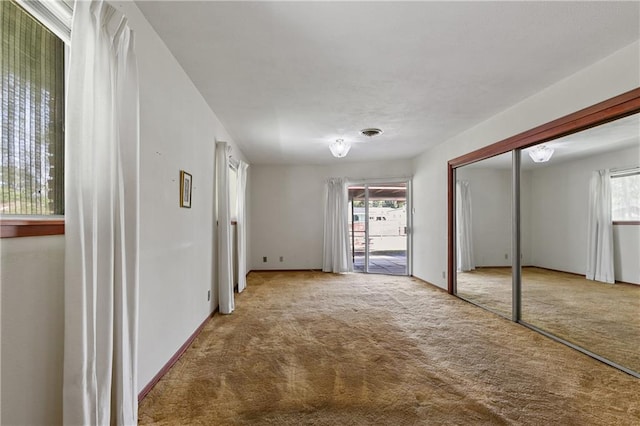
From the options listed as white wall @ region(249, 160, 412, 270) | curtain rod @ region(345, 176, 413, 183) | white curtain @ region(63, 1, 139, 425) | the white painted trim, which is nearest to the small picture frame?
white curtain @ region(63, 1, 139, 425)

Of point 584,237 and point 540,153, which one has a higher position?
point 540,153

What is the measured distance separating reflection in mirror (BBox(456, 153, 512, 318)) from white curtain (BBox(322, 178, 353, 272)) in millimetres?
2444

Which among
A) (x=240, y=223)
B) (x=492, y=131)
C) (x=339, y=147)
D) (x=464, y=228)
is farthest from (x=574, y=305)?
(x=240, y=223)

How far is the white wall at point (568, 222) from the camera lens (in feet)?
11.8

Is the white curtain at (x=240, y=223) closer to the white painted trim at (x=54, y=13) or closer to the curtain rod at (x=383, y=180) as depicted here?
the curtain rod at (x=383, y=180)

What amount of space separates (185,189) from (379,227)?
4.65 m

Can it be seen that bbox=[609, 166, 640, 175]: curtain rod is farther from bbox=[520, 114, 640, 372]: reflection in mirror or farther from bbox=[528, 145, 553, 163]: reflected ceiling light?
bbox=[528, 145, 553, 163]: reflected ceiling light

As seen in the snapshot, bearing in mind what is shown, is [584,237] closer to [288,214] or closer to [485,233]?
[485,233]

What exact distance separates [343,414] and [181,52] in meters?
2.74

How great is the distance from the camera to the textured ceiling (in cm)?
185

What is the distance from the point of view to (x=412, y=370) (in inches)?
91.9

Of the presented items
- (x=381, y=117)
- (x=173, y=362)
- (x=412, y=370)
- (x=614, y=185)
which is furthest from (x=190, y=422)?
(x=614, y=185)

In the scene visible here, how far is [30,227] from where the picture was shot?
113 cm

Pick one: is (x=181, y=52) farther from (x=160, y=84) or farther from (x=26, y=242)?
(x=26, y=242)
